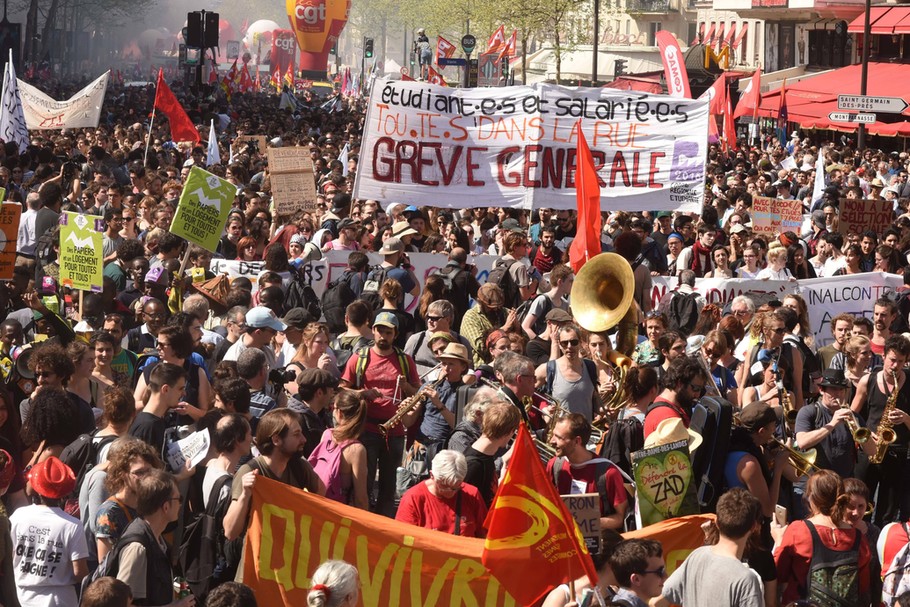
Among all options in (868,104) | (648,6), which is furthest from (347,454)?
(648,6)

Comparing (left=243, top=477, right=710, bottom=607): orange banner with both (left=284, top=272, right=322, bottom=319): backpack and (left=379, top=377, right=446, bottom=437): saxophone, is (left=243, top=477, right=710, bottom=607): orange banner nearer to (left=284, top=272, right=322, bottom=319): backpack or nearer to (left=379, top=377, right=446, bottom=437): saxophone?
(left=379, top=377, right=446, bottom=437): saxophone

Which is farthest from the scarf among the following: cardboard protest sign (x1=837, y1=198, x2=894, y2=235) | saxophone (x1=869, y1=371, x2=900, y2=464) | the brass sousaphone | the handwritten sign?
the handwritten sign

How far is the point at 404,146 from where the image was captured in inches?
493

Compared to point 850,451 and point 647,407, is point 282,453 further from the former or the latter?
point 850,451

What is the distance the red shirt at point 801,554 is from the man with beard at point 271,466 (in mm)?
2041

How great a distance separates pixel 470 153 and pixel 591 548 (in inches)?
292

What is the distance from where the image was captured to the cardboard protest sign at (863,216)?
46.9 ft

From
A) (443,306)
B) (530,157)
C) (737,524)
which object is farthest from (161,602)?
(530,157)

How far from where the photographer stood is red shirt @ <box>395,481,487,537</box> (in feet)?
19.4

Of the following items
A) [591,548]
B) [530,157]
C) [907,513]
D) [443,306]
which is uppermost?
[530,157]

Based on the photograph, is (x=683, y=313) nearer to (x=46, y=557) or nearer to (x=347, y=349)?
(x=347, y=349)

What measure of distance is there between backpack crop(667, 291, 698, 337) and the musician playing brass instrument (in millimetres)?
2397

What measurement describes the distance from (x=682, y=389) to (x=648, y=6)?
201 ft

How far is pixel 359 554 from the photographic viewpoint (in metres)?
5.71
